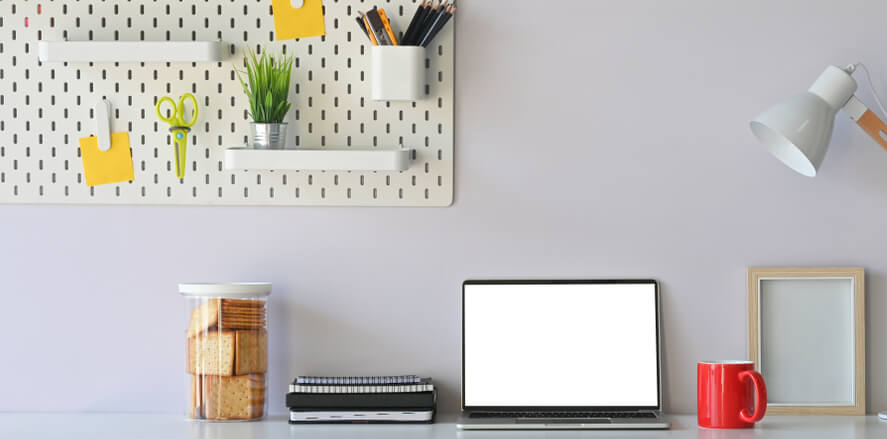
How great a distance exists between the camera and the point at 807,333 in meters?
1.62

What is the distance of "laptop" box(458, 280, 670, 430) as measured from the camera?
1603mm

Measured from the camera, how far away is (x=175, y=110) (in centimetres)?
164

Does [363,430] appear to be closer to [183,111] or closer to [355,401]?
[355,401]

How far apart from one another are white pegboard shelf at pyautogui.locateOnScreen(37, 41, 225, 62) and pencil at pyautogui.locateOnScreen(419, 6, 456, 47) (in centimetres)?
35

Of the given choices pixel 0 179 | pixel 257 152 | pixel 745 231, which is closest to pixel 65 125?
pixel 0 179

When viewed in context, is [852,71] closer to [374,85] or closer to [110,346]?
[374,85]

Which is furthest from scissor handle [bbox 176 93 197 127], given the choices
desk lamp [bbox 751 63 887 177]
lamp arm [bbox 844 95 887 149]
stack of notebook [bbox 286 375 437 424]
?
lamp arm [bbox 844 95 887 149]

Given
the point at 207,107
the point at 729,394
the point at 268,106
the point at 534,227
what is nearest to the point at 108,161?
the point at 207,107

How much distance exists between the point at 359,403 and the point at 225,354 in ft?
0.75

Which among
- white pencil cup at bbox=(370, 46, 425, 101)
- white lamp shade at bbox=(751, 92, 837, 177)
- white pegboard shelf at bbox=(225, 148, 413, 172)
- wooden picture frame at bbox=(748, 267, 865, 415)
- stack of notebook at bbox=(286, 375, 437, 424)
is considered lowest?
stack of notebook at bbox=(286, 375, 437, 424)

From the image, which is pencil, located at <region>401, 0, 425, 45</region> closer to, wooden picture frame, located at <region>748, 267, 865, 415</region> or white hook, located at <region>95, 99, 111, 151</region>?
white hook, located at <region>95, 99, 111, 151</region>

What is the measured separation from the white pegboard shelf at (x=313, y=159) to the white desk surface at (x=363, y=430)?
41 centimetres

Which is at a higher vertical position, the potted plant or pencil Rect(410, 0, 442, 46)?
pencil Rect(410, 0, 442, 46)

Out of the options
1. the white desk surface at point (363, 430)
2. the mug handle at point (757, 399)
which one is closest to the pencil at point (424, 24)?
the white desk surface at point (363, 430)
